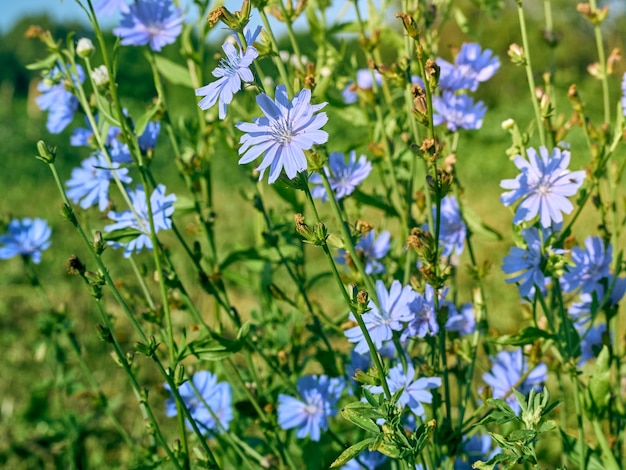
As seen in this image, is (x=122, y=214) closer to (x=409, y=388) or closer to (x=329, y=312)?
(x=409, y=388)

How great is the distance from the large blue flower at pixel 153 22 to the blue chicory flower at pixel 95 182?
0.26 metres

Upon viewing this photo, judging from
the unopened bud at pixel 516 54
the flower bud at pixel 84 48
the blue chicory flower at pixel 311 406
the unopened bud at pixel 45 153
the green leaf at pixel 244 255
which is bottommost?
the blue chicory flower at pixel 311 406

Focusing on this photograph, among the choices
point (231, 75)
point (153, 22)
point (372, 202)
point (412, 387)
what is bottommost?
point (412, 387)

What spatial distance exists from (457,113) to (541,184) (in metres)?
0.30

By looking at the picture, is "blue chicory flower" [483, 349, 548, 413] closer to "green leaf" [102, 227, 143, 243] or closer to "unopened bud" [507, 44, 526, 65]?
"unopened bud" [507, 44, 526, 65]

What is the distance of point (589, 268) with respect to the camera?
134 cm

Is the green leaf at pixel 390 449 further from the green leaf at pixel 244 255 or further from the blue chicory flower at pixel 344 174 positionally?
the green leaf at pixel 244 255

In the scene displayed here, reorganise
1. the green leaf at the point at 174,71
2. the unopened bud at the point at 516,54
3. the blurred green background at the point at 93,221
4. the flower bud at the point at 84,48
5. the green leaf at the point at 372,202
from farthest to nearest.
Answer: the blurred green background at the point at 93,221
the green leaf at the point at 174,71
the green leaf at the point at 372,202
the flower bud at the point at 84,48
the unopened bud at the point at 516,54

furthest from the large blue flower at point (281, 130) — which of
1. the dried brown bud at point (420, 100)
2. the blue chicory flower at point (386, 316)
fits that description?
the blue chicory flower at point (386, 316)

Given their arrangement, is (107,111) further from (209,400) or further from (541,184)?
(541,184)

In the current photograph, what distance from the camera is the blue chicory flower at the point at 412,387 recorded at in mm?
1121

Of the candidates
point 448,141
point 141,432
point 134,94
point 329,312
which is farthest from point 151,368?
point 134,94

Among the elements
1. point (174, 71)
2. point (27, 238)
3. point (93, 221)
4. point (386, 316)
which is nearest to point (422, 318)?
point (386, 316)

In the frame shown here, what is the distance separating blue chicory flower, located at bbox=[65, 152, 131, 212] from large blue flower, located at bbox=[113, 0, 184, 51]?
0.86ft
